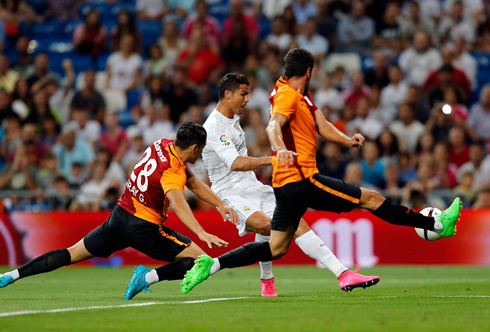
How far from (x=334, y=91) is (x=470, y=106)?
309cm

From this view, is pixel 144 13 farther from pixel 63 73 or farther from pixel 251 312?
pixel 251 312

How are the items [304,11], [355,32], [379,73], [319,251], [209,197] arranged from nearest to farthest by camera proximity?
[319,251] < [209,197] < [379,73] < [355,32] < [304,11]

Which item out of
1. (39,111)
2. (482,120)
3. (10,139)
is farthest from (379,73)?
(10,139)

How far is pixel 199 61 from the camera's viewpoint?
1808cm

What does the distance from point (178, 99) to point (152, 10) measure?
165 inches

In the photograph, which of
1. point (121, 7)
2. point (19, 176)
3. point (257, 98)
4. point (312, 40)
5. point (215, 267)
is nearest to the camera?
point (215, 267)

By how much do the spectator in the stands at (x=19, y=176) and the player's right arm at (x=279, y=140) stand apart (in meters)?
9.60

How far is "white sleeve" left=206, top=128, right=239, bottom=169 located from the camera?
27.8 feet

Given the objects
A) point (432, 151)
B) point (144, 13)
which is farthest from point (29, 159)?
point (432, 151)

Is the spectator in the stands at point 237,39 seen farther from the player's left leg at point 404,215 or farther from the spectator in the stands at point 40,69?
the player's left leg at point 404,215

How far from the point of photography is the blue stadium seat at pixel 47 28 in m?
20.8

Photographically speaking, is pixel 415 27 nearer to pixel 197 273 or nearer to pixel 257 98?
pixel 257 98

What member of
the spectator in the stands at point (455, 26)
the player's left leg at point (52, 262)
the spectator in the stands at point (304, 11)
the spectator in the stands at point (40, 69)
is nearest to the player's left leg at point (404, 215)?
the player's left leg at point (52, 262)

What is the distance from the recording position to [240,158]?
838 cm
